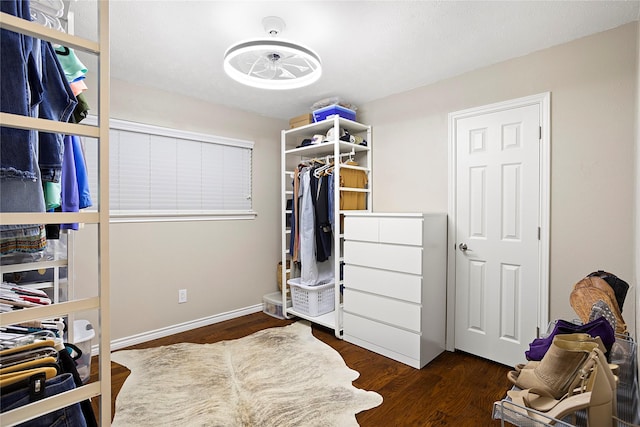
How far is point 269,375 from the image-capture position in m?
2.21

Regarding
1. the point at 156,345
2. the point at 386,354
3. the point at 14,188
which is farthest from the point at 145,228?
the point at 386,354

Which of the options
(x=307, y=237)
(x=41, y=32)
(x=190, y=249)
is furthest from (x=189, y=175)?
(x=41, y=32)

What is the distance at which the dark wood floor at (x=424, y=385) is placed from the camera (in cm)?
178

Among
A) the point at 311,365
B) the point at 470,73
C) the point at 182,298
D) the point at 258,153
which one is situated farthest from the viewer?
the point at 258,153

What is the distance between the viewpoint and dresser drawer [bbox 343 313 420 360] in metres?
2.38

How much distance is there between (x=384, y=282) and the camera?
2.56 metres

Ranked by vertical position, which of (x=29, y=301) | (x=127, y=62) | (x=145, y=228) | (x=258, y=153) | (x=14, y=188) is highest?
(x=127, y=62)

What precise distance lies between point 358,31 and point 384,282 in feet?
5.96

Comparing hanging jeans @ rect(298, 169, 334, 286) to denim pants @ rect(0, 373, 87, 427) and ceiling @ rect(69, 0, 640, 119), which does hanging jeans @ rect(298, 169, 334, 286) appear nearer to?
ceiling @ rect(69, 0, 640, 119)

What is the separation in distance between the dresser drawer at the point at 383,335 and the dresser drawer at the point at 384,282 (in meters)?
0.26

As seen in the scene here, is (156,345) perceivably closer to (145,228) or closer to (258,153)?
(145,228)

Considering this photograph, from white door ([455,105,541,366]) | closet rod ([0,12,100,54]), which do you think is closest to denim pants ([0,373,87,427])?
closet rod ([0,12,100,54])

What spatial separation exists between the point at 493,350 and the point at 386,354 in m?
0.81

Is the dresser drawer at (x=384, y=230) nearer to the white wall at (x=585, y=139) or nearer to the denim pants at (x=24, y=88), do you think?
the white wall at (x=585, y=139)
